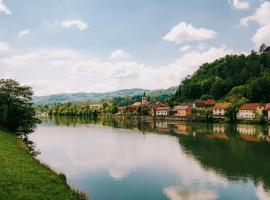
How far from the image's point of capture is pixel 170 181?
29.9m

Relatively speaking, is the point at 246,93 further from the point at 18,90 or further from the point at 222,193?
the point at 222,193

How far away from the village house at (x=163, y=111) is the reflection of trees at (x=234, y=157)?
80826mm

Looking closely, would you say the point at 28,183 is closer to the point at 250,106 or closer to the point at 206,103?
the point at 250,106

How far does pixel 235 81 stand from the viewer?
148 m

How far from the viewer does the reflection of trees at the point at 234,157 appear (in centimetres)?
3319

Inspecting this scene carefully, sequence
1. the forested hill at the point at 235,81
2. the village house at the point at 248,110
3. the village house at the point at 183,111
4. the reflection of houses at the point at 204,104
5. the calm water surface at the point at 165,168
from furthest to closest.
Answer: the reflection of houses at the point at 204,104 → the village house at the point at 183,111 → the forested hill at the point at 235,81 → the village house at the point at 248,110 → the calm water surface at the point at 165,168

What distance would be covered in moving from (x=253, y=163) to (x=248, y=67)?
398ft

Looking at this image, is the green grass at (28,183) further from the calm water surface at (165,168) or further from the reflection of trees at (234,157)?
the reflection of trees at (234,157)

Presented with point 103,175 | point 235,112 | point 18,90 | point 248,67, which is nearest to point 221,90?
point 248,67

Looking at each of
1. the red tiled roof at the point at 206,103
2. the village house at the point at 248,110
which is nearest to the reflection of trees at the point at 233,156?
the village house at the point at 248,110

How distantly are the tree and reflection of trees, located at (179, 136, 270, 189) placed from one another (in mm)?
22511

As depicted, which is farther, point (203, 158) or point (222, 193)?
point (203, 158)

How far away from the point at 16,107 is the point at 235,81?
372ft

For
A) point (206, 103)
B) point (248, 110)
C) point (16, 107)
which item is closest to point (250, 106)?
point (248, 110)
